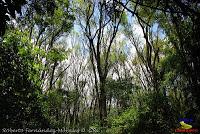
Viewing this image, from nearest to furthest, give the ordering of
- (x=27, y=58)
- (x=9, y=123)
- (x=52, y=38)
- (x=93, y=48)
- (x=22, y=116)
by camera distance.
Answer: (x=9, y=123) → (x=22, y=116) → (x=27, y=58) → (x=52, y=38) → (x=93, y=48)

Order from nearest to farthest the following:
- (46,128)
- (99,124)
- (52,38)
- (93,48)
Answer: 1. (46,128)
2. (99,124)
3. (52,38)
4. (93,48)

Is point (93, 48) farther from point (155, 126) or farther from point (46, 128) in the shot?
point (46, 128)

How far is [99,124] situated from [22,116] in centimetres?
852

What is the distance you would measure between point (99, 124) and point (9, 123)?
9131 mm

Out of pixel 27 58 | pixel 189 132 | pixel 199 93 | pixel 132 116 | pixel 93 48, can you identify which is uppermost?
pixel 93 48

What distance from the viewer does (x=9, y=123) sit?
8500 mm

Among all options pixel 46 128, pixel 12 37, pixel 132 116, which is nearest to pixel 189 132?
pixel 132 116

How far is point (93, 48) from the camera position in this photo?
21.7 m

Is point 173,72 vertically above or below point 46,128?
above

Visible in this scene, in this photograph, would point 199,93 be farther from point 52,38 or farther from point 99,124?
point 52,38

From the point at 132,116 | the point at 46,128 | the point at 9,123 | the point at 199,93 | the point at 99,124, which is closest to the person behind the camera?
the point at 9,123

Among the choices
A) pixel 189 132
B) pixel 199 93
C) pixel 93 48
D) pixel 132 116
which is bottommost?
pixel 189 132

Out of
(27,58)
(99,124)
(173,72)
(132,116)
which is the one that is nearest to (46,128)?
(27,58)

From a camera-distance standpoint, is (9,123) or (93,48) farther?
(93,48)
